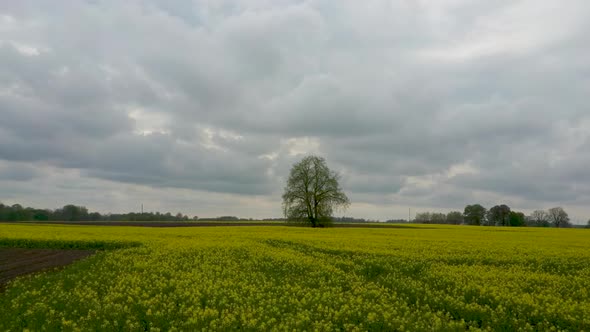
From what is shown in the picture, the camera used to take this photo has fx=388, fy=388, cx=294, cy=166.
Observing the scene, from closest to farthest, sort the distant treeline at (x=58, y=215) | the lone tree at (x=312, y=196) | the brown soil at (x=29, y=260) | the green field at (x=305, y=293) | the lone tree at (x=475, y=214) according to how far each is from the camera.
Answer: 1. the green field at (x=305, y=293)
2. the brown soil at (x=29, y=260)
3. the lone tree at (x=312, y=196)
4. the distant treeline at (x=58, y=215)
5. the lone tree at (x=475, y=214)

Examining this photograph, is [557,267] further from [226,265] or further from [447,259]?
[226,265]

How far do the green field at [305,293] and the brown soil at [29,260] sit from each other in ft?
6.43

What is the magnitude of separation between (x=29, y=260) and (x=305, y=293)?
20384 millimetres

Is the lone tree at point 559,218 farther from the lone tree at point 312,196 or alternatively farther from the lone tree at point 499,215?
the lone tree at point 312,196

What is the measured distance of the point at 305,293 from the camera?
49.5 ft

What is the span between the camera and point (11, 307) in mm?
13383

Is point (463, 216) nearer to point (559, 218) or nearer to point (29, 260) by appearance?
point (559, 218)

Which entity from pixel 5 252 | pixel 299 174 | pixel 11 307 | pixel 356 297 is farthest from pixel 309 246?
pixel 299 174

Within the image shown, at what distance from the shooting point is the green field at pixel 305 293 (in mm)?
11539

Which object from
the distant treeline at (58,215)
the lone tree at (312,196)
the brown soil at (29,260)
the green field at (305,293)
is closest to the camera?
the green field at (305,293)

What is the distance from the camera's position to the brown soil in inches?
826

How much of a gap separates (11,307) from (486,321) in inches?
623

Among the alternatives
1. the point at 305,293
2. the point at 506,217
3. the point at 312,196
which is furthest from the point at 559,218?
the point at 305,293

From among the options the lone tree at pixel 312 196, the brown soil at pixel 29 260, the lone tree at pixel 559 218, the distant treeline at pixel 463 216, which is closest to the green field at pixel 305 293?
the brown soil at pixel 29 260
